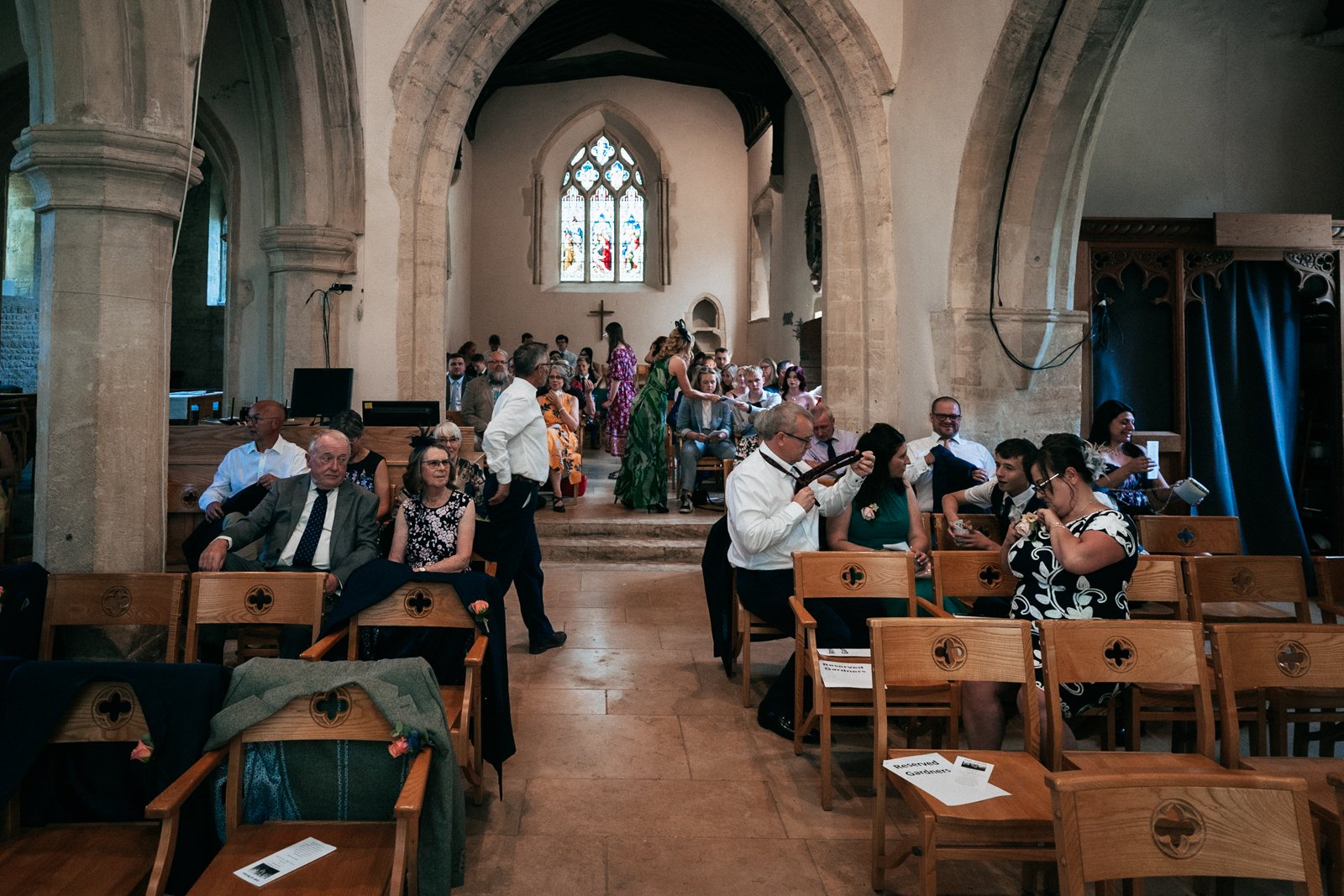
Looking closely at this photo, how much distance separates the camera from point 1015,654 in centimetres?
232

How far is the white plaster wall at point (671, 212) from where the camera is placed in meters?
15.4

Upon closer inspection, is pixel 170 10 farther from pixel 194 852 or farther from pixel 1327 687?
pixel 1327 687

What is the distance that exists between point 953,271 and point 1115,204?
6.29 feet

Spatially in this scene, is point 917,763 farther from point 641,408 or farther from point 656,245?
point 656,245

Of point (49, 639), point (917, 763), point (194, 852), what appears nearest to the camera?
point (194, 852)

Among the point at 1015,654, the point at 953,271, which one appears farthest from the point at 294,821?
the point at 953,271

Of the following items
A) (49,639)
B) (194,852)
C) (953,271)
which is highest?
(953,271)

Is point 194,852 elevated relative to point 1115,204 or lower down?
lower down

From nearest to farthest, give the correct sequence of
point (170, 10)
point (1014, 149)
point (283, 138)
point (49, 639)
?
point (49, 639), point (170, 10), point (1014, 149), point (283, 138)

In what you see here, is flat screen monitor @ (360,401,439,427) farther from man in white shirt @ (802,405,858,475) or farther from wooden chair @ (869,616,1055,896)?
wooden chair @ (869,616,1055,896)

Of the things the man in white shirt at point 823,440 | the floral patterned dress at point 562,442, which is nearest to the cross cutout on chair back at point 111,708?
the man in white shirt at point 823,440

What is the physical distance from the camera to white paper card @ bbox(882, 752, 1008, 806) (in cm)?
206

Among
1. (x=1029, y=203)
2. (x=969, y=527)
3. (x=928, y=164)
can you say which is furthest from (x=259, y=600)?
(x=928, y=164)

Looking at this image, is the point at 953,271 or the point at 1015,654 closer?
the point at 1015,654
